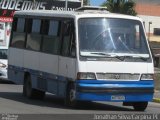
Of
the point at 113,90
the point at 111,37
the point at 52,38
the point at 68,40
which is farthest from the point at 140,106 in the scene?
the point at 52,38

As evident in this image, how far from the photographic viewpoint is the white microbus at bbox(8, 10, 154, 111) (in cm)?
1650

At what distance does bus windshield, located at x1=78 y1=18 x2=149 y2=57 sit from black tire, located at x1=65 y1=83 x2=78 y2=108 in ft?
3.25

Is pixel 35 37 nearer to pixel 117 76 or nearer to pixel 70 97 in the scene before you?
pixel 70 97

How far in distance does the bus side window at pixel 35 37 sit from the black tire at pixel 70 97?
9.61 feet

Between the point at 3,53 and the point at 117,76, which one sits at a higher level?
the point at 117,76

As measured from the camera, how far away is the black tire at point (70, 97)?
1680cm

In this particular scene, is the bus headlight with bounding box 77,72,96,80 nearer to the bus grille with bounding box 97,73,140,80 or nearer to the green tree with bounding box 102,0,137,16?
the bus grille with bounding box 97,73,140,80

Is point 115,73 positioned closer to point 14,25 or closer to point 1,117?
point 14,25

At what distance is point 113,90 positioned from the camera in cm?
1656

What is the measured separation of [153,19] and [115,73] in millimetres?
88824

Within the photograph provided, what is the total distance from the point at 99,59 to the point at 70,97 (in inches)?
52.5

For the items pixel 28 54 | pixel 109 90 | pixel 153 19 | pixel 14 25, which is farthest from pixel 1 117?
pixel 153 19

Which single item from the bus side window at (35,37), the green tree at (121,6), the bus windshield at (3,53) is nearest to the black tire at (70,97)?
the bus side window at (35,37)

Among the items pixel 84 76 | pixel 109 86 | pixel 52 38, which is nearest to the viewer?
pixel 84 76
